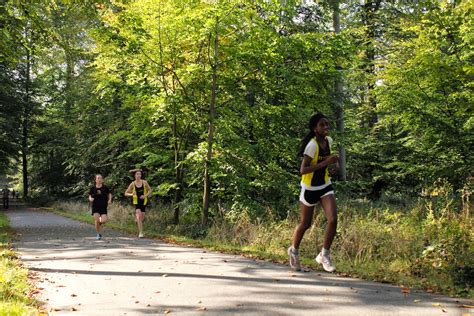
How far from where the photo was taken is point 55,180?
36.4m

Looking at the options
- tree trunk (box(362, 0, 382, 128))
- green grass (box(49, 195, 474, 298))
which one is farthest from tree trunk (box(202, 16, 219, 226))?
tree trunk (box(362, 0, 382, 128))

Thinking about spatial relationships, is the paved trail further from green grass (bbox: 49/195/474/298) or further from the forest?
the forest

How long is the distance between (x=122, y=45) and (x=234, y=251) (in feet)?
23.4

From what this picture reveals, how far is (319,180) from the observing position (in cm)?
604

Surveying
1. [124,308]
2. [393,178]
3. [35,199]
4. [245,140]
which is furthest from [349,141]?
[35,199]

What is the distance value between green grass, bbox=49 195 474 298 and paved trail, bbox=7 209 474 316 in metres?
0.74

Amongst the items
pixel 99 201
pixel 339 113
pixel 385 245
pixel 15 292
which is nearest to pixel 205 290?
pixel 15 292

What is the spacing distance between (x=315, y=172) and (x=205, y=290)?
2.13 meters

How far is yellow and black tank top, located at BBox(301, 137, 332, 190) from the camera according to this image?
19.6ft

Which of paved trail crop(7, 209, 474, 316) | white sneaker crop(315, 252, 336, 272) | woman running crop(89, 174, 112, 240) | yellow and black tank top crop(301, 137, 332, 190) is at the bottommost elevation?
paved trail crop(7, 209, 474, 316)

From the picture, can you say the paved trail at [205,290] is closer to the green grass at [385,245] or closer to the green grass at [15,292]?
the green grass at [15,292]

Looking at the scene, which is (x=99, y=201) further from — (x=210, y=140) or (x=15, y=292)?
(x=15, y=292)

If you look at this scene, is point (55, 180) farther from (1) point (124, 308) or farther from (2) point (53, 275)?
(1) point (124, 308)

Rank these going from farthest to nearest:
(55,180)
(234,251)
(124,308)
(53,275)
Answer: (55,180), (234,251), (53,275), (124,308)
